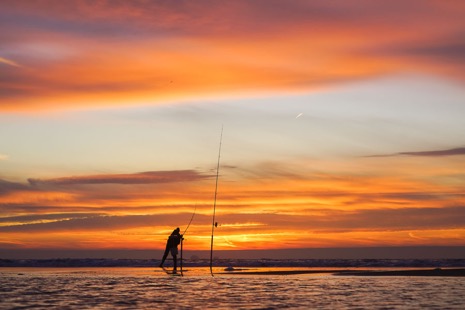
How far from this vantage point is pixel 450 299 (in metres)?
23.4

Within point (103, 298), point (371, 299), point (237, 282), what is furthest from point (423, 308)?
point (237, 282)

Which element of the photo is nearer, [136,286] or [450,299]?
[450,299]

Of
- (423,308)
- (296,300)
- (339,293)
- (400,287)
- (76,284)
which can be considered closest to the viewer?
(423,308)

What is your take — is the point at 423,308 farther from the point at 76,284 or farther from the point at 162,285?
the point at 76,284

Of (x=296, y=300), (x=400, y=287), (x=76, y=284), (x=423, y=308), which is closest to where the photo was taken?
(x=423, y=308)

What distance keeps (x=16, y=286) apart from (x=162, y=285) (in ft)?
21.4

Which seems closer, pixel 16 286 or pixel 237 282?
pixel 16 286

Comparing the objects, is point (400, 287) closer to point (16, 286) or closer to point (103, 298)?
point (103, 298)

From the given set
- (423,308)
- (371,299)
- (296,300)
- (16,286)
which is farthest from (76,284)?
(423,308)

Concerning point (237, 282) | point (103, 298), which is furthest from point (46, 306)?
point (237, 282)

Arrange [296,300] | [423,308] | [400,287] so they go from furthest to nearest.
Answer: [400,287] → [296,300] → [423,308]

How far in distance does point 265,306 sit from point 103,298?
20.5ft

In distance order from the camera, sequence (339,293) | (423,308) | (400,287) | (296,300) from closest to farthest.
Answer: (423,308) < (296,300) < (339,293) < (400,287)

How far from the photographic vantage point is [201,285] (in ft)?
101
